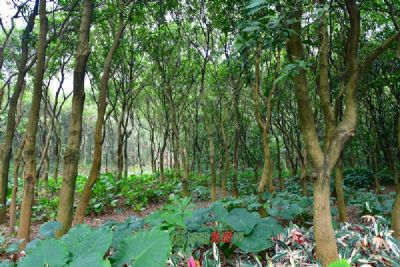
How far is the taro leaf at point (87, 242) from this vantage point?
2131mm

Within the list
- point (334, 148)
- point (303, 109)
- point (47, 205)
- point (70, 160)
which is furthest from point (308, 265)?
point (47, 205)

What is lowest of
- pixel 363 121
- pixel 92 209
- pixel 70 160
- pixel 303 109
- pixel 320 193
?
pixel 92 209

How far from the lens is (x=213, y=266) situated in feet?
10.5

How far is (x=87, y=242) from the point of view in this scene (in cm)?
226

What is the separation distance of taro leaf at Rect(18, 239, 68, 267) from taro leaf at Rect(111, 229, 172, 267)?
0.31m

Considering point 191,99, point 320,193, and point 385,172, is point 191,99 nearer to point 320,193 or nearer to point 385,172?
point 385,172

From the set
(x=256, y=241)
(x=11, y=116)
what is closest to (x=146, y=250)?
(x=256, y=241)

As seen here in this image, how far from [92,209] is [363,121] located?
1239 centimetres

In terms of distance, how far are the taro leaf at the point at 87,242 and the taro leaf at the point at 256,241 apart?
1.49m

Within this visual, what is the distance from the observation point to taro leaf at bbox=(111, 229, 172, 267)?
1.95 meters

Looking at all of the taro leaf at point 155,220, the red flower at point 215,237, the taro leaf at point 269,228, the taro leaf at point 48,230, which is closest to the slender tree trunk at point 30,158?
the taro leaf at point 48,230

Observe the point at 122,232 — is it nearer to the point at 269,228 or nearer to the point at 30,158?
the point at 269,228

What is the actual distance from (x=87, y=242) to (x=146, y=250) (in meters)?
0.49

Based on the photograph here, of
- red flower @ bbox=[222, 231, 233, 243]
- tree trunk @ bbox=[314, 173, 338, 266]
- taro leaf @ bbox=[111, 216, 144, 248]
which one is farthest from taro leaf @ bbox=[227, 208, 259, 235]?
taro leaf @ bbox=[111, 216, 144, 248]
